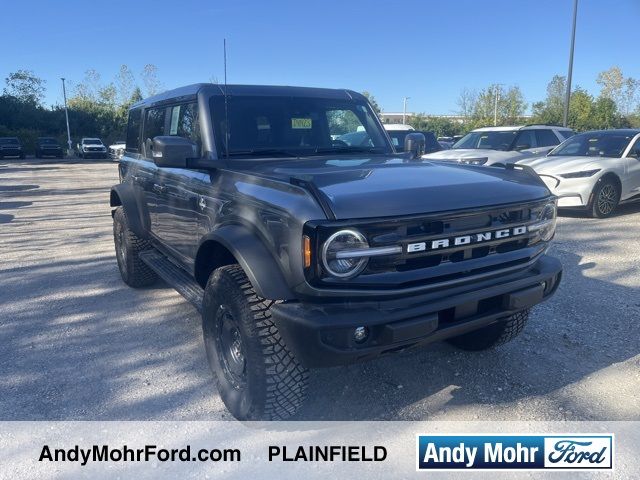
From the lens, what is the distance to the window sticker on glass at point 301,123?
4.00m

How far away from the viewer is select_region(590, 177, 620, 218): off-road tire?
8.72 m

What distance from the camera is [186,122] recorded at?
4.08 meters

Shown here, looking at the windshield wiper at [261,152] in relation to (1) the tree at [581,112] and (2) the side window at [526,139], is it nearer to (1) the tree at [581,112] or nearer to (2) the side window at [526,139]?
(2) the side window at [526,139]

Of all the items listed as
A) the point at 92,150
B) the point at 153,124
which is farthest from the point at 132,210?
the point at 92,150

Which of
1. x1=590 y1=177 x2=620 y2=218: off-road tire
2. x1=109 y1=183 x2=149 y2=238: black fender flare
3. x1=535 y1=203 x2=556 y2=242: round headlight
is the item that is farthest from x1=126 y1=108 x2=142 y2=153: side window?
x1=590 y1=177 x2=620 y2=218: off-road tire

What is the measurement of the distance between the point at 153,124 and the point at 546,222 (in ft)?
11.8

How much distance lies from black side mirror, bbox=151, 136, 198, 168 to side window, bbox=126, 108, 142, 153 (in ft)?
7.90

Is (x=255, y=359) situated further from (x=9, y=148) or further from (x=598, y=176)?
(x=9, y=148)

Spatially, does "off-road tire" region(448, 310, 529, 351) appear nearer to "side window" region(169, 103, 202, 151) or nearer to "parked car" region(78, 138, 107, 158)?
"side window" region(169, 103, 202, 151)

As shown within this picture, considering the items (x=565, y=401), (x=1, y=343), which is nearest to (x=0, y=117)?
(x=1, y=343)

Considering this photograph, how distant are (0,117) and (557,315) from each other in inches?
2163

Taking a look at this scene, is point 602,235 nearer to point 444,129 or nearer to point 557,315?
point 557,315

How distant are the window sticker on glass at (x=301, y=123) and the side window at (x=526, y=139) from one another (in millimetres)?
8731

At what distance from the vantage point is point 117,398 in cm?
332
